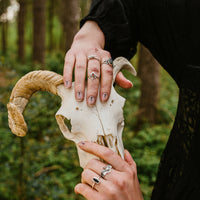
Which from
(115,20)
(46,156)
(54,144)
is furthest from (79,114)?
(46,156)

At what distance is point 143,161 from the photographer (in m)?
3.61

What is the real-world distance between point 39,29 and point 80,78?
8437 millimetres

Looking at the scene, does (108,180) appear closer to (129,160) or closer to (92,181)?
(92,181)

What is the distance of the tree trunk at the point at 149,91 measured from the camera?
4840 mm

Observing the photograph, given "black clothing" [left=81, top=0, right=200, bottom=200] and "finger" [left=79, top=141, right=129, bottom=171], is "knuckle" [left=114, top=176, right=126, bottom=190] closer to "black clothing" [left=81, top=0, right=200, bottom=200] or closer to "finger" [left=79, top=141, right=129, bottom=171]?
"finger" [left=79, top=141, right=129, bottom=171]

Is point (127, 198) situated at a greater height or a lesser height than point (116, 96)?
lesser

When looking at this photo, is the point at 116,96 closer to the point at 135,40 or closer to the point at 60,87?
the point at 60,87

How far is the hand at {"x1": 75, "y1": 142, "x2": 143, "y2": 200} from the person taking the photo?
3.14 feet

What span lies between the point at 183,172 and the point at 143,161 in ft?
7.76

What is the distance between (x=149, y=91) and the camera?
16.1 ft

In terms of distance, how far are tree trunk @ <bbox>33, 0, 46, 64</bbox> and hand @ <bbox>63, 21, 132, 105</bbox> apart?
310 inches

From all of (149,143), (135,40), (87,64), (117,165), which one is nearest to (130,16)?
(135,40)

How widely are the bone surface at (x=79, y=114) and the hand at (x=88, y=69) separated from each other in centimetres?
5

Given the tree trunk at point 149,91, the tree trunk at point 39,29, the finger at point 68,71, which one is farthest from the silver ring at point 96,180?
the tree trunk at point 39,29
